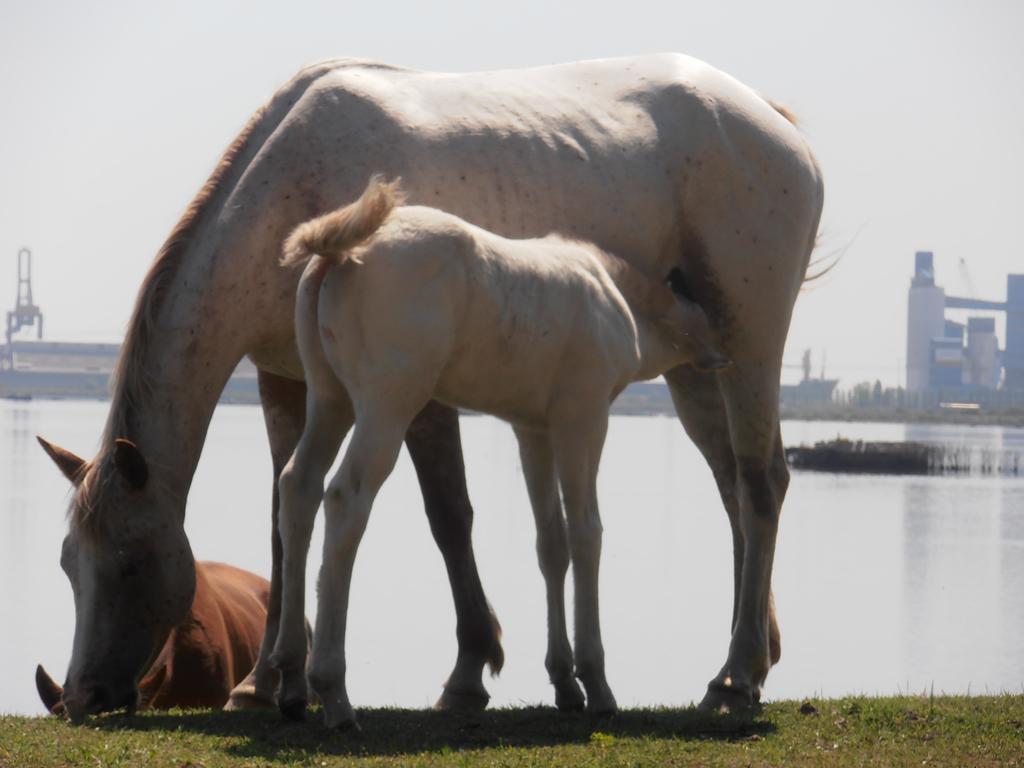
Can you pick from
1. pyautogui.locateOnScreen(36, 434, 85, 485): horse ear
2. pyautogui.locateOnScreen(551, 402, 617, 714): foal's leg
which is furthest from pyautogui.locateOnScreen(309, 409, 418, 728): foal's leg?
pyautogui.locateOnScreen(36, 434, 85, 485): horse ear

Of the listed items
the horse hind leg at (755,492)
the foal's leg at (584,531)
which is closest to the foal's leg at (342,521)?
the foal's leg at (584,531)

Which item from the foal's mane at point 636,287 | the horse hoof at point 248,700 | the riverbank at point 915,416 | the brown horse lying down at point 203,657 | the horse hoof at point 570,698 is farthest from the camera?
the riverbank at point 915,416

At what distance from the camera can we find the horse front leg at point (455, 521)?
28.0 feet

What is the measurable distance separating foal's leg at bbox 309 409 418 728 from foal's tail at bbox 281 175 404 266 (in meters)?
0.62

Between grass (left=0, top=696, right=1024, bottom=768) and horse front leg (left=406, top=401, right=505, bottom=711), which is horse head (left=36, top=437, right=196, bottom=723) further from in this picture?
horse front leg (left=406, top=401, right=505, bottom=711)

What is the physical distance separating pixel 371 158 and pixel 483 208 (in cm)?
64

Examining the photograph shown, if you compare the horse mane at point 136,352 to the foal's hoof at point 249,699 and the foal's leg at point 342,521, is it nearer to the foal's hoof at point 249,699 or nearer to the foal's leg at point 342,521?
the foal's leg at point 342,521

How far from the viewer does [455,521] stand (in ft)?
28.2

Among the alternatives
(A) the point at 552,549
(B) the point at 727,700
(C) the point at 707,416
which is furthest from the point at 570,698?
(C) the point at 707,416

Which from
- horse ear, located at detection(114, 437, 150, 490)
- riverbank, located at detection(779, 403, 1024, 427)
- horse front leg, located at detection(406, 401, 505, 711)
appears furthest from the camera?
riverbank, located at detection(779, 403, 1024, 427)

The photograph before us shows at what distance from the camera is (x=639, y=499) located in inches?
1709

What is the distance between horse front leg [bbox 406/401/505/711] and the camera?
Answer: 8539 mm

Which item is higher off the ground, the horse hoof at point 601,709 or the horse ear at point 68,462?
the horse ear at point 68,462

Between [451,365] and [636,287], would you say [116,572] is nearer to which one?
[451,365]
